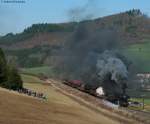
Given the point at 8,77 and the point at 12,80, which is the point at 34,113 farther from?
the point at 12,80

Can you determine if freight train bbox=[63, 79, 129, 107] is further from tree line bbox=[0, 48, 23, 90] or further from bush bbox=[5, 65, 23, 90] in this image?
tree line bbox=[0, 48, 23, 90]

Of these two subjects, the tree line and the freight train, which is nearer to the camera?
the tree line

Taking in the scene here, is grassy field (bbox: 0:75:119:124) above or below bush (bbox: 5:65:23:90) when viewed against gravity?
below

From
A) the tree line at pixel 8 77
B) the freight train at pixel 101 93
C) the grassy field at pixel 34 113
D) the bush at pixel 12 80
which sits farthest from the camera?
the freight train at pixel 101 93

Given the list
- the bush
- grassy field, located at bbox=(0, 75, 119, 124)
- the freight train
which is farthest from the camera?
the freight train

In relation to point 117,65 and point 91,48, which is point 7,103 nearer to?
point 117,65

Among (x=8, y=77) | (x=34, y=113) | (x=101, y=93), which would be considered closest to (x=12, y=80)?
(x=8, y=77)

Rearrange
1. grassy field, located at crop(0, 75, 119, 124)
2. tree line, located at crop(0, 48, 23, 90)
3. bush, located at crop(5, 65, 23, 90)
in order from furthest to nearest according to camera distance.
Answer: bush, located at crop(5, 65, 23, 90)
tree line, located at crop(0, 48, 23, 90)
grassy field, located at crop(0, 75, 119, 124)

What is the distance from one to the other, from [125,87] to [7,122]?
296 feet

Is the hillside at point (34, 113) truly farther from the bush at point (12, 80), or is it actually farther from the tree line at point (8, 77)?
the bush at point (12, 80)

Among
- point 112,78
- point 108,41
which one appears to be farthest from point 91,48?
point 112,78

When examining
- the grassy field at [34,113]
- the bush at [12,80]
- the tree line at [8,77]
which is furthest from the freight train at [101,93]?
the grassy field at [34,113]

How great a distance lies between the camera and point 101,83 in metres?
129

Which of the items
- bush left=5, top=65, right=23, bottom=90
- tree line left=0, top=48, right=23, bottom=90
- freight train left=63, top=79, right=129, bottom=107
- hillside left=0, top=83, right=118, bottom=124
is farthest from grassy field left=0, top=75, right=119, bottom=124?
freight train left=63, top=79, right=129, bottom=107
